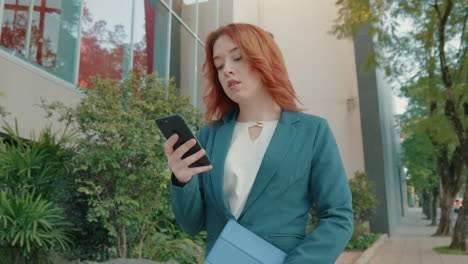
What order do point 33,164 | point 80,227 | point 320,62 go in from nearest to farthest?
point 33,164 < point 80,227 < point 320,62

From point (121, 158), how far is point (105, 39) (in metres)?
3.49

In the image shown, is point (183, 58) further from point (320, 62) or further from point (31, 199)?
point (320, 62)

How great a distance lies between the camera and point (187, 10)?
11.5 m

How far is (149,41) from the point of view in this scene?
29.7 ft

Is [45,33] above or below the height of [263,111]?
above

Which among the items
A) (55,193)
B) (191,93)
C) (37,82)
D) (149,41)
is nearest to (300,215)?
(55,193)

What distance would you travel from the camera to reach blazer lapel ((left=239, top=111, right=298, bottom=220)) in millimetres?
1167

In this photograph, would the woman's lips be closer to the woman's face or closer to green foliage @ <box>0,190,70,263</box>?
the woman's face

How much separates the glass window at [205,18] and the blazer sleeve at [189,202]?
36.8 ft

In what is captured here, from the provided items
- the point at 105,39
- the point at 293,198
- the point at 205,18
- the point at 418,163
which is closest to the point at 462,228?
the point at 205,18

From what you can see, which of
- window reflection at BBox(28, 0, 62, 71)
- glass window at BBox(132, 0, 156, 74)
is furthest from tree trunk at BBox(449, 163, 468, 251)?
window reflection at BBox(28, 0, 62, 71)

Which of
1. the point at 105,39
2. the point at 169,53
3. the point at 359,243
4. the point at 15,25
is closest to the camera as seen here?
the point at 15,25

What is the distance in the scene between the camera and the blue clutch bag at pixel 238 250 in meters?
1.06

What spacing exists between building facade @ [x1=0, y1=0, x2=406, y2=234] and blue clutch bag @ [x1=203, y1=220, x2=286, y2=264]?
1.90 feet
